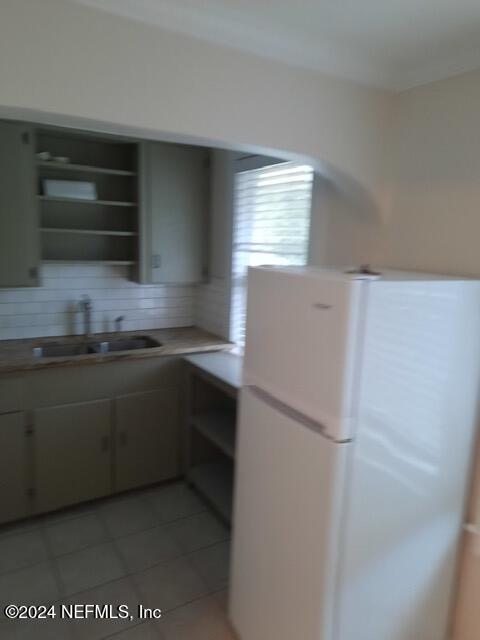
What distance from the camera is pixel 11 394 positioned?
236 centimetres

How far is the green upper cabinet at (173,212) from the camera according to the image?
2.94m

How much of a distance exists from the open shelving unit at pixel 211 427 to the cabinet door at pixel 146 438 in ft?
0.35

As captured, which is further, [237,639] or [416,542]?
[237,639]

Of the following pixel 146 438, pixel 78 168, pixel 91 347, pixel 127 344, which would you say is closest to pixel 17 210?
pixel 78 168

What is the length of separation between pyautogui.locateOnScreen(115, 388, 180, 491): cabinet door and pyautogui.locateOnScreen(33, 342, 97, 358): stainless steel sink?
1.62ft

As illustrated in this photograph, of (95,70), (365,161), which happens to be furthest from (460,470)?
(95,70)

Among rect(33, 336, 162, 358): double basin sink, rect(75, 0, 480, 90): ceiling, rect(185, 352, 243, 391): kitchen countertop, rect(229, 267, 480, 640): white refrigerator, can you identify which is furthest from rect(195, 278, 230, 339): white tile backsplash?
rect(75, 0, 480, 90): ceiling

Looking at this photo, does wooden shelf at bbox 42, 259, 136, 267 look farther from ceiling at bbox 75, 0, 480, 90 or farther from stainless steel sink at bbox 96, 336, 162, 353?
ceiling at bbox 75, 0, 480, 90

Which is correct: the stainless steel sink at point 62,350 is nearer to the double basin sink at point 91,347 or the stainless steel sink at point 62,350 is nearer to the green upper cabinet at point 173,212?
the double basin sink at point 91,347

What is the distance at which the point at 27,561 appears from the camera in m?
2.27

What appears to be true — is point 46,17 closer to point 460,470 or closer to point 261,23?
point 261,23

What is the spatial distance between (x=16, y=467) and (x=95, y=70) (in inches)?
79.9

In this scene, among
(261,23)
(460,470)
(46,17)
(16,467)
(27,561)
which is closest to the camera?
(46,17)

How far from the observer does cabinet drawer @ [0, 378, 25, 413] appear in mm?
2338
